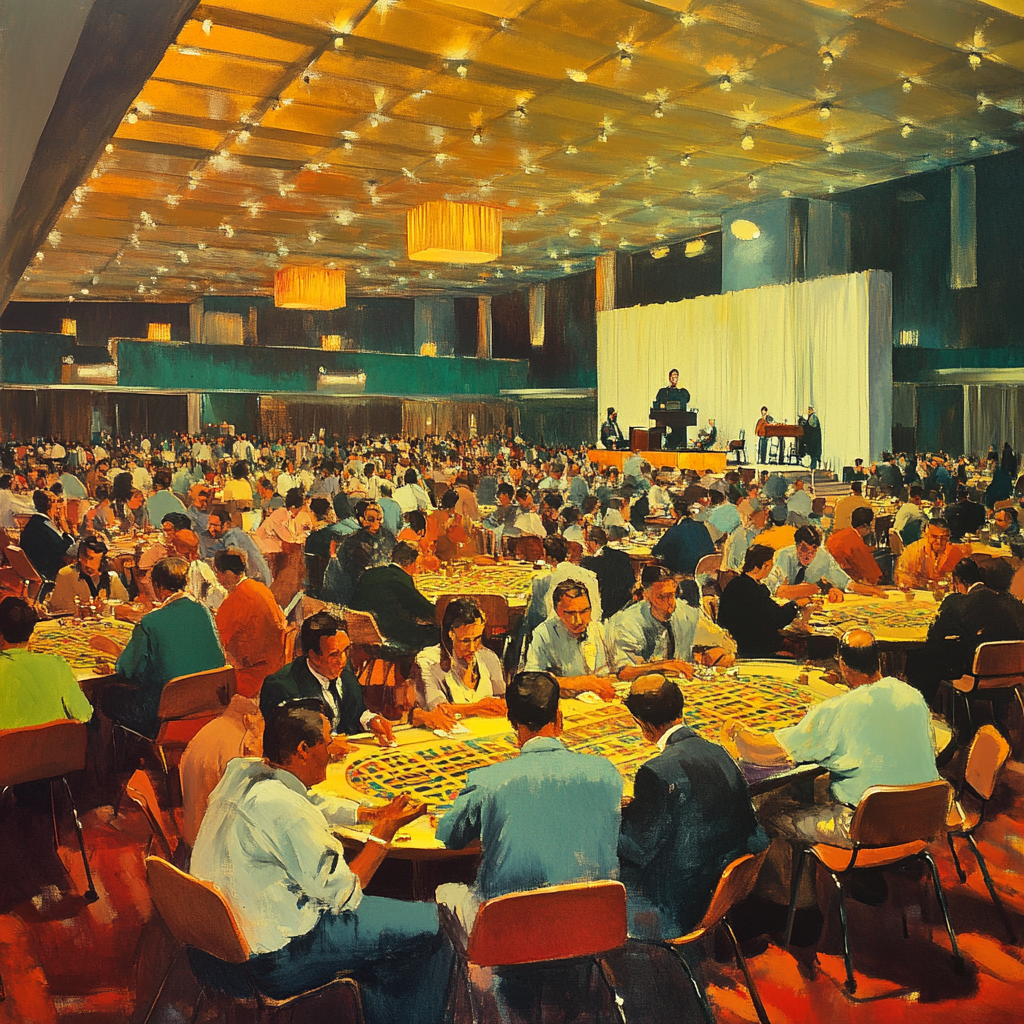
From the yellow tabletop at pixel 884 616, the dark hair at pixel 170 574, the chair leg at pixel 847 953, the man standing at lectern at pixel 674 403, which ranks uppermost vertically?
the man standing at lectern at pixel 674 403

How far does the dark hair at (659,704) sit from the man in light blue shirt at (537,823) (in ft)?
1.36

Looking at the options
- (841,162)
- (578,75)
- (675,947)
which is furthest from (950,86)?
(675,947)

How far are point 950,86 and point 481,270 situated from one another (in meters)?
12.1

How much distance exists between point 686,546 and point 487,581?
1.60m

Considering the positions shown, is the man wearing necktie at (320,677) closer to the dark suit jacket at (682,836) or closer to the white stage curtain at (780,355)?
the dark suit jacket at (682,836)

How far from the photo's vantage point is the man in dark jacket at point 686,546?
7.10 meters

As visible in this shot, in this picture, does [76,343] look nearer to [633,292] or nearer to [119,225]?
[119,225]

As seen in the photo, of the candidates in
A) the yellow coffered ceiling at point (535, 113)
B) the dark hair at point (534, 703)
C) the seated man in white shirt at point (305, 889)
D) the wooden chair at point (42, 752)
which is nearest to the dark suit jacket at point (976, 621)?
the dark hair at point (534, 703)

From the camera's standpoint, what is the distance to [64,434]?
2472cm

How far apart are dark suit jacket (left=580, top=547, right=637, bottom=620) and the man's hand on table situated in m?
2.97

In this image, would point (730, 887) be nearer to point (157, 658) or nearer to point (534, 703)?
point (534, 703)

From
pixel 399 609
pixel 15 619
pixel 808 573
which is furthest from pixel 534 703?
pixel 808 573

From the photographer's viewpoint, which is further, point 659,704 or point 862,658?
point 862,658

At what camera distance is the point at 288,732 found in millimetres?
2502
